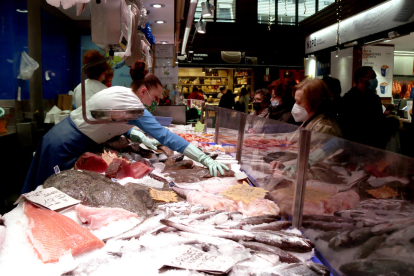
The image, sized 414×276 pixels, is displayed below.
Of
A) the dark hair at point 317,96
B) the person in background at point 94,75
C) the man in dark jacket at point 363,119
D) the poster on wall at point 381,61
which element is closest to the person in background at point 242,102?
the poster on wall at point 381,61

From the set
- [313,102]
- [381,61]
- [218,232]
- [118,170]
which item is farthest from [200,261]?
[381,61]

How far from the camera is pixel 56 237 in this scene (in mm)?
1415

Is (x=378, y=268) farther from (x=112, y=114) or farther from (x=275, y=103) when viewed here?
(x=275, y=103)

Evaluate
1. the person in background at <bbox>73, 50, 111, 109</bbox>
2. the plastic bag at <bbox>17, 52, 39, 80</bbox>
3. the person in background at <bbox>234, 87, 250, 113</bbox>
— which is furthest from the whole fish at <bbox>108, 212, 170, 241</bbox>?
the person in background at <bbox>234, 87, 250, 113</bbox>

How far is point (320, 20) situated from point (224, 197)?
35.9 feet

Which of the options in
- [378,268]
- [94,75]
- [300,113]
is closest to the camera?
[378,268]

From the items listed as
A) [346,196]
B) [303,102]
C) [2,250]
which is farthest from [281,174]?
[2,250]

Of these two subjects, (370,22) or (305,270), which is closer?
(305,270)

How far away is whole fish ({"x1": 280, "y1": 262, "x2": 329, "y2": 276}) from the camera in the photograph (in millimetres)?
1200

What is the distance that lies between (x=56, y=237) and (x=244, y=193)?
1117 mm

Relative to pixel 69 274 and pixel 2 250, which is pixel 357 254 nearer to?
pixel 69 274

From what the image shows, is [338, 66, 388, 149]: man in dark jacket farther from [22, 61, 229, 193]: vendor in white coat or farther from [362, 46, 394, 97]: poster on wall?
[362, 46, 394, 97]: poster on wall

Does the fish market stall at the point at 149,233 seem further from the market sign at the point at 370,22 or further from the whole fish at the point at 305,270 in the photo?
the market sign at the point at 370,22

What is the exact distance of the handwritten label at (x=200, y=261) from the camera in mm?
1217
